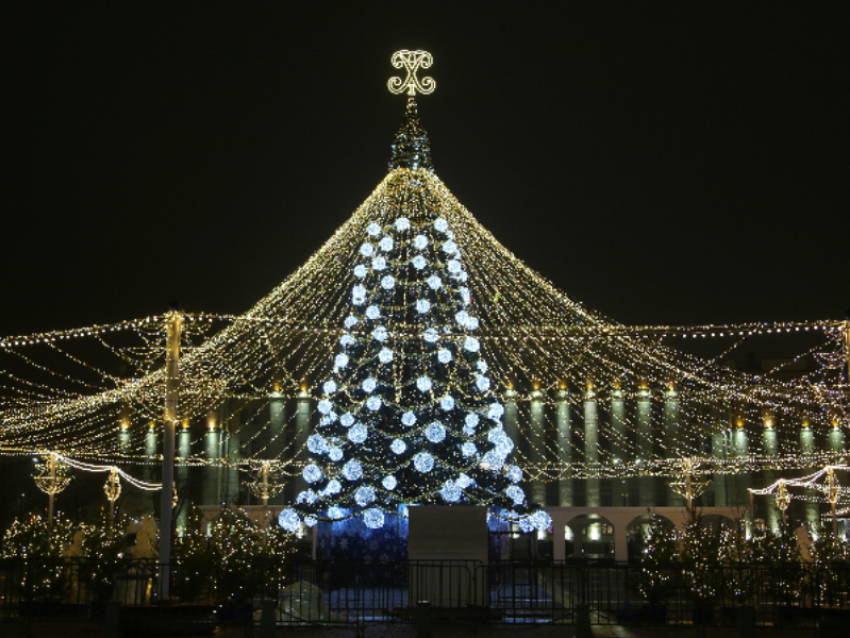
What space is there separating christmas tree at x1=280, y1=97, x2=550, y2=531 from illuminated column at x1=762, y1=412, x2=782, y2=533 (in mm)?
28328

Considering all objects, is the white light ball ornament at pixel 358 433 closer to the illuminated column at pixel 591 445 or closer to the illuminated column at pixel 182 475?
the illuminated column at pixel 591 445

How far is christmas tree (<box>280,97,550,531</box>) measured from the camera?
22.1 m

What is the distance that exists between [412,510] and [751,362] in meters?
42.0

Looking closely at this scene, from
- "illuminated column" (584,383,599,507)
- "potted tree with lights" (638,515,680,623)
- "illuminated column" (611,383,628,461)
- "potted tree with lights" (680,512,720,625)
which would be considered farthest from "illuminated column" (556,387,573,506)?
"potted tree with lights" (638,515,680,623)

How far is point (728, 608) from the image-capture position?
15977 millimetres

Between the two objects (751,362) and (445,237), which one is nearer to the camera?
(445,237)

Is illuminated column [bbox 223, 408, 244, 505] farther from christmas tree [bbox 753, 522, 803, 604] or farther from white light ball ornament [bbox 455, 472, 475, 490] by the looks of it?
christmas tree [bbox 753, 522, 803, 604]

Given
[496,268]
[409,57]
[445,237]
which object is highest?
[409,57]

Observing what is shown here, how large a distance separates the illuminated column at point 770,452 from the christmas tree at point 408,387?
2833 cm

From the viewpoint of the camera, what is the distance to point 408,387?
22531mm

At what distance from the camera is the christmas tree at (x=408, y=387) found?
2206 centimetres

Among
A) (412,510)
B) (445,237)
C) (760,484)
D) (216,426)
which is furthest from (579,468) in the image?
(412,510)

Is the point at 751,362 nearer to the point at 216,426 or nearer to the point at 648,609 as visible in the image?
the point at 216,426

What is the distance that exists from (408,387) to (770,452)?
31.4m
